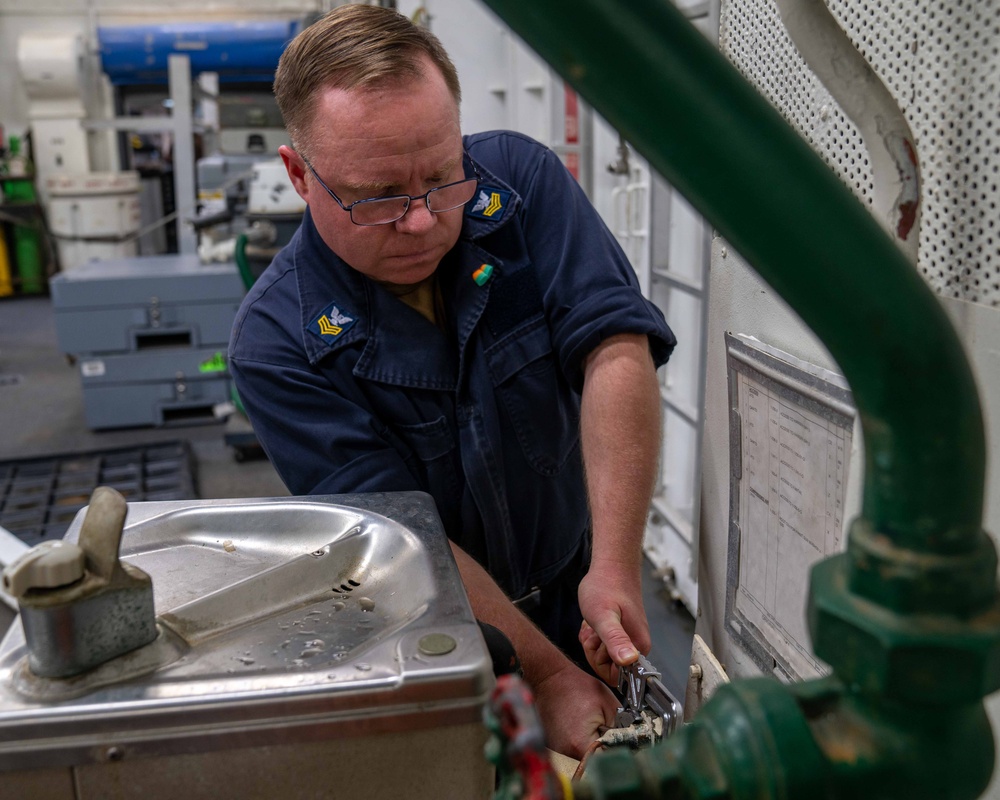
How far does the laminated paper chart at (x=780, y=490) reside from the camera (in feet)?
2.23

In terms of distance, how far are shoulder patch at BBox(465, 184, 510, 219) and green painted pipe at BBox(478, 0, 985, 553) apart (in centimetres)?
95

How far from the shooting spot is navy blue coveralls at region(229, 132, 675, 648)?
3.95 feet

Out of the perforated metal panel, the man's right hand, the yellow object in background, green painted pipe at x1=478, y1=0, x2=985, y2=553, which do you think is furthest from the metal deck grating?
the yellow object in background

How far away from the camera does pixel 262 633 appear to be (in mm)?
675

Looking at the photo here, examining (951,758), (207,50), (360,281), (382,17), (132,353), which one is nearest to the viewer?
(951,758)

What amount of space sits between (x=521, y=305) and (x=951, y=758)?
96cm

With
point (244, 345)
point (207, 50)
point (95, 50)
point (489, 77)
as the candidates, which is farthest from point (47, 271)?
point (244, 345)

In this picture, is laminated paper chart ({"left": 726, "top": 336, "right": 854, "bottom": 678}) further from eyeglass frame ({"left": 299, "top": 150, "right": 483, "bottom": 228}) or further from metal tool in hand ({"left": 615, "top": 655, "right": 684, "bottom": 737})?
eyeglass frame ({"left": 299, "top": 150, "right": 483, "bottom": 228})

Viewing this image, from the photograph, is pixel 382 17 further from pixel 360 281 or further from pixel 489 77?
pixel 489 77

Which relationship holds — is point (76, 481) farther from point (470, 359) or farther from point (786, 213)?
point (786, 213)

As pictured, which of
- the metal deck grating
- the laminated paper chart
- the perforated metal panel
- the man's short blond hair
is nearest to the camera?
the perforated metal panel

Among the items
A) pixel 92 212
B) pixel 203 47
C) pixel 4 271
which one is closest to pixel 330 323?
pixel 203 47

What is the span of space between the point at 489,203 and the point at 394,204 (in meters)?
0.22

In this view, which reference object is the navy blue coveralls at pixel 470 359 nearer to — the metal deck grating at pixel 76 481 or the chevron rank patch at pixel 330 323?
the chevron rank patch at pixel 330 323
